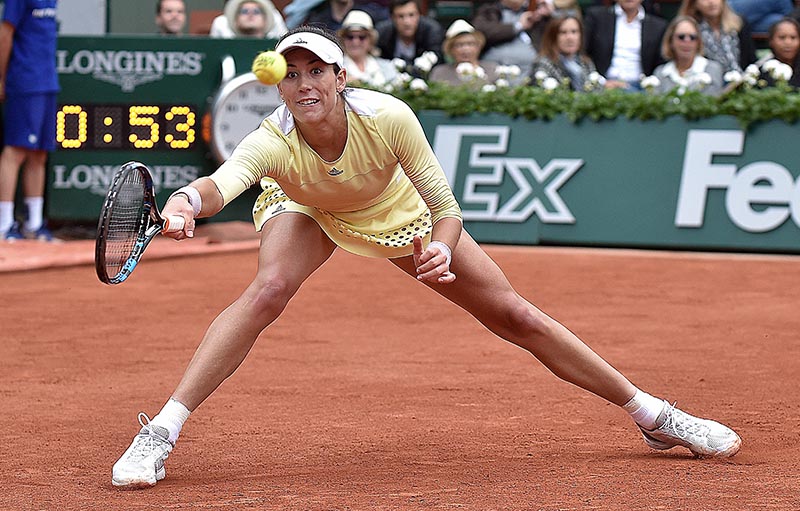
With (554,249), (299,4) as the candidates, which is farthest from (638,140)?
(299,4)

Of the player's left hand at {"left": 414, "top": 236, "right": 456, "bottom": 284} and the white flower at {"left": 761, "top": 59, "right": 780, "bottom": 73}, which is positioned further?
the white flower at {"left": 761, "top": 59, "right": 780, "bottom": 73}

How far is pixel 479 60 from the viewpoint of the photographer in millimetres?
11633

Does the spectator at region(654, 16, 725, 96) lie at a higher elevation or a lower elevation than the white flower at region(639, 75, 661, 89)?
higher

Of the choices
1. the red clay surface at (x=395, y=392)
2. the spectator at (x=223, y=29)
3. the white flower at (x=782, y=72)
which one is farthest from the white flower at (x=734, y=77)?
the spectator at (x=223, y=29)

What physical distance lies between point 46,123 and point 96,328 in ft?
10.7

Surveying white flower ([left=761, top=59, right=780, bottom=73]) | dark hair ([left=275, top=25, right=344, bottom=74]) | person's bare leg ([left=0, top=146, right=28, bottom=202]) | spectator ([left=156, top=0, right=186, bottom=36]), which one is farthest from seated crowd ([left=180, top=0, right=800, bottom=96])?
dark hair ([left=275, top=25, right=344, bottom=74])

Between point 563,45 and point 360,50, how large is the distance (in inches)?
66.3

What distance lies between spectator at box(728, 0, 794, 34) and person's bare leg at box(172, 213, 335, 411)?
8.86 metres

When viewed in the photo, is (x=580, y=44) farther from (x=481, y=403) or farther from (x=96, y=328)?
(x=481, y=403)

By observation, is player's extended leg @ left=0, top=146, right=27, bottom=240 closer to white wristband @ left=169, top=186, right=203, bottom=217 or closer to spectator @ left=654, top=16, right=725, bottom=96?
spectator @ left=654, top=16, right=725, bottom=96

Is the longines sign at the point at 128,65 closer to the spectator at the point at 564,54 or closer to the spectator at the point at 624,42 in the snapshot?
the spectator at the point at 564,54

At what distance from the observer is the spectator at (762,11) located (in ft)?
39.8

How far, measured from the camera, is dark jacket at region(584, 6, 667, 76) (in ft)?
36.7

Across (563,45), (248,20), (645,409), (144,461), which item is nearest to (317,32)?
(144,461)
